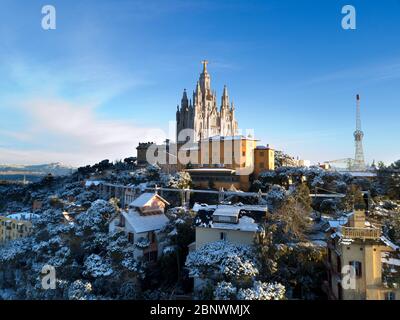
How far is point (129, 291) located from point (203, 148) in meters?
23.9

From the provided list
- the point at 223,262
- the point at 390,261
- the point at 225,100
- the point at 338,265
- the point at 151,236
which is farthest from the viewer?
the point at 225,100

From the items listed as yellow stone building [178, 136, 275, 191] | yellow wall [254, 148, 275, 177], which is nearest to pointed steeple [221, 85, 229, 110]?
yellow stone building [178, 136, 275, 191]

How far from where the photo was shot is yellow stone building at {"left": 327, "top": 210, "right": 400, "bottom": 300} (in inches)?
453

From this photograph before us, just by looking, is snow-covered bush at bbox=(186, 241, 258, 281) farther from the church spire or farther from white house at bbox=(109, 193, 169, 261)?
the church spire

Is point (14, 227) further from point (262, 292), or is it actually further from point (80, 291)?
point (262, 292)

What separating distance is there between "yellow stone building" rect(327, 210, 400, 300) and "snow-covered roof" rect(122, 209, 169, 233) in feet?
39.0

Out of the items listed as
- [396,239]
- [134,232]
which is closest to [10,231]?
[134,232]

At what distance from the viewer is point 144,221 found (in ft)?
66.0

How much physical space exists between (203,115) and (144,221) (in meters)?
39.1

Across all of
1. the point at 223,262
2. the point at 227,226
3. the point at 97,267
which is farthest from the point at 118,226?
the point at 223,262

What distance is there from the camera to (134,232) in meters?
18.8
